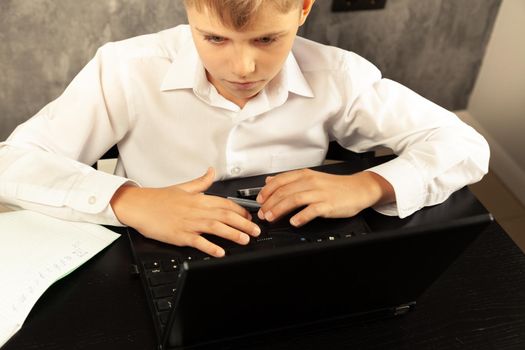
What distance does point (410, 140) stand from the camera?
1.17 metres

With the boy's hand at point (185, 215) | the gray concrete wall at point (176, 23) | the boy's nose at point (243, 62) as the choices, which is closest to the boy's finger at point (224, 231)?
the boy's hand at point (185, 215)

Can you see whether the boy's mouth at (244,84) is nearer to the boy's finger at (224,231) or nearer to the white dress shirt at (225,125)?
the white dress shirt at (225,125)

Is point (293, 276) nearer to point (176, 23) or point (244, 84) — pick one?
point (244, 84)

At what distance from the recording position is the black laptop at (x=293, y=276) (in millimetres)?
662

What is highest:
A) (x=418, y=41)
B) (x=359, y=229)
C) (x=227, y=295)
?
(x=227, y=295)

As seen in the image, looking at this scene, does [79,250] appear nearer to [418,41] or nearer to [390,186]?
[390,186]

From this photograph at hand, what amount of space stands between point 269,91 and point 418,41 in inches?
40.6

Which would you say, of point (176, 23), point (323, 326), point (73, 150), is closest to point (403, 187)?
point (323, 326)

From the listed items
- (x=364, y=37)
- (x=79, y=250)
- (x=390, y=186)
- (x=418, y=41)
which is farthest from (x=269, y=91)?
(x=418, y=41)

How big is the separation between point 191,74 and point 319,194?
0.33 metres

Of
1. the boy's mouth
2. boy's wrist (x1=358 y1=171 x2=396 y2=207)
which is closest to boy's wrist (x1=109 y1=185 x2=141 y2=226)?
the boy's mouth

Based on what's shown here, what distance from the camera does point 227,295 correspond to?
0.70m

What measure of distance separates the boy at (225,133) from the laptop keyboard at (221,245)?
0.01m

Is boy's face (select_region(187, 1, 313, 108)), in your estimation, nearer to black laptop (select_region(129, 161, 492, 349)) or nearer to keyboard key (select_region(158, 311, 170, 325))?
black laptop (select_region(129, 161, 492, 349))
